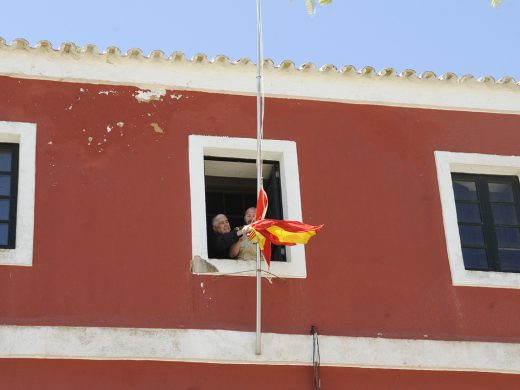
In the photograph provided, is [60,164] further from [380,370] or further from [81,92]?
[380,370]

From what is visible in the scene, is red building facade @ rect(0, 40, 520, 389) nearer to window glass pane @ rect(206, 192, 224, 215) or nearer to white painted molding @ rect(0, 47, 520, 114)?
white painted molding @ rect(0, 47, 520, 114)

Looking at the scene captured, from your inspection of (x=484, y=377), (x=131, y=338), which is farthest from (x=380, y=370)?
(x=131, y=338)

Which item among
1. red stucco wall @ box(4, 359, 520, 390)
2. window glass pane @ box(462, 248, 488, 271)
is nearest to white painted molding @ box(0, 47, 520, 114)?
window glass pane @ box(462, 248, 488, 271)

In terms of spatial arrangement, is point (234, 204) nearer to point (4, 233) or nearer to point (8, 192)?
point (8, 192)

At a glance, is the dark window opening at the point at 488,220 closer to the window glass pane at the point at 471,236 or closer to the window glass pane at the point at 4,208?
the window glass pane at the point at 471,236

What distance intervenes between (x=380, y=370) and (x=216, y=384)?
1.57 m

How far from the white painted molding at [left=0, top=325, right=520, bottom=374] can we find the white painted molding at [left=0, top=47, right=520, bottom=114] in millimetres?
2752

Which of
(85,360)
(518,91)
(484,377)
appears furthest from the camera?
(518,91)

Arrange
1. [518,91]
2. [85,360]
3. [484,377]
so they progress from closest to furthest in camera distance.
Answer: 1. [85,360]
2. [484,377]
3. [518,91]

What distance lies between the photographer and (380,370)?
1216 centimetres

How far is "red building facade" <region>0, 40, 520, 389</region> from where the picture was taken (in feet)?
38.7

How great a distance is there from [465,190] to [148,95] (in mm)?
3442

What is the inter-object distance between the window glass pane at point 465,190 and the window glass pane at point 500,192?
0.19 m

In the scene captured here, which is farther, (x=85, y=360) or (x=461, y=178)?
(x=461, y=178)
